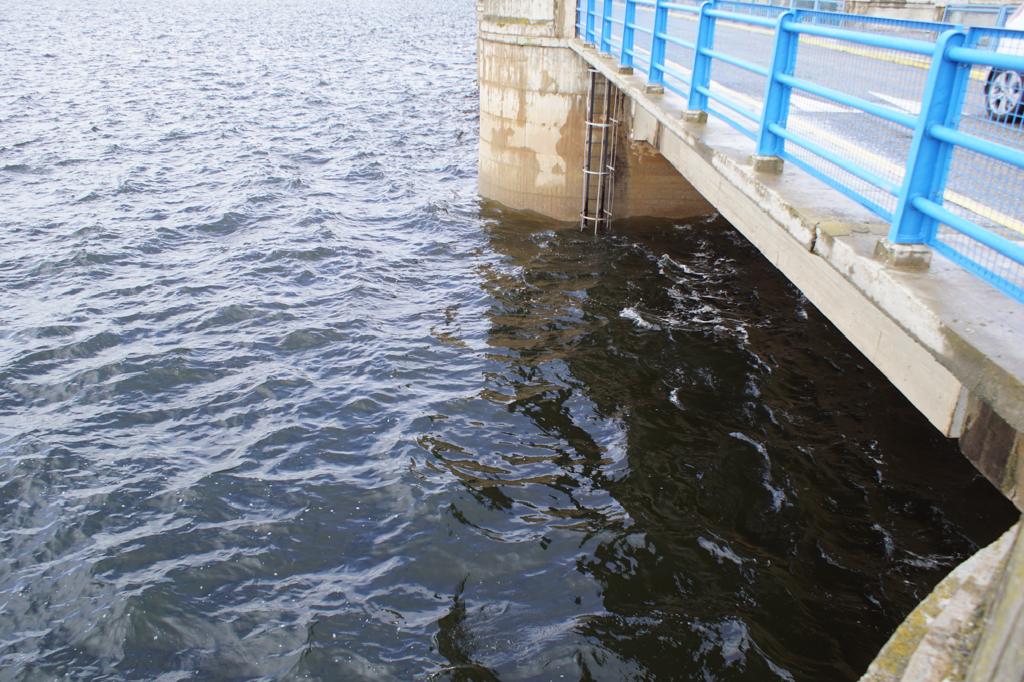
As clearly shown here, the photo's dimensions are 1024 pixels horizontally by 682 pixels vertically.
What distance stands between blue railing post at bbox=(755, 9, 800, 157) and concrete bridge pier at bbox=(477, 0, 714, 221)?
8.23m

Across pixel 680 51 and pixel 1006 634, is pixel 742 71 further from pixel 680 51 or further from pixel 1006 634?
pixel 1006 634

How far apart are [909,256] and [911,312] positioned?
0.49 meters

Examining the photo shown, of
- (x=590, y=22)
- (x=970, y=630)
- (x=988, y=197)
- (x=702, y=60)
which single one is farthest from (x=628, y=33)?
(x=970, y=630)

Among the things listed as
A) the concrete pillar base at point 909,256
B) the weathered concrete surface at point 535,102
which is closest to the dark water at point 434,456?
the weathered concrete surface at point 535,102

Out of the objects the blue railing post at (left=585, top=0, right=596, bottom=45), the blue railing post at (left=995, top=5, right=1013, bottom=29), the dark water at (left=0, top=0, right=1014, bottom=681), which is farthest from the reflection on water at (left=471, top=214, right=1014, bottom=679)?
the blue railing post at (left=995, top=5, right=1013, bottom=29)

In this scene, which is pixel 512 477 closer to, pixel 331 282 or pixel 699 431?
pixel 699 431

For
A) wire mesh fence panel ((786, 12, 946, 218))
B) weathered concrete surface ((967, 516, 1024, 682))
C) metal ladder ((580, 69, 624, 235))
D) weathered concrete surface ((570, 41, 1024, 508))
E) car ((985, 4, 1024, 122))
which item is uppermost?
car ((985, 4, 1024, 122))

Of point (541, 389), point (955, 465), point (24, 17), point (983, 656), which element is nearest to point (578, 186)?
point (541, 389)

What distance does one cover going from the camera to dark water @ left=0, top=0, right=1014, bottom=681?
667cm

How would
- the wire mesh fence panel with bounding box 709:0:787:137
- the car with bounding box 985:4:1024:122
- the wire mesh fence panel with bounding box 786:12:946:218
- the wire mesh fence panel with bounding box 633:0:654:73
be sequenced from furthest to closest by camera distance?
1. the wire mesh fence panel with bounding box 633:0:654:73
2. the wire mesh fence panel with bounding box 709:0:787:137
3. the car with bounding box 985:4:1024:122
4. the wire mesh fence panel with bounding box 786:12:946:218

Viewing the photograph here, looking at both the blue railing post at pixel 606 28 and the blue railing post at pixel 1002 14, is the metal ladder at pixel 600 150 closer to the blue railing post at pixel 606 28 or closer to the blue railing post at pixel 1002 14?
the blue railing post at pixel 606 28

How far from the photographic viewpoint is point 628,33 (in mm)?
11695

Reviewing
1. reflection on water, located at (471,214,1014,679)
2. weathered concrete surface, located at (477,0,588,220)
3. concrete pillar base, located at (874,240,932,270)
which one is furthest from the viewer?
weathered concrete surface, located at (477,0,588,220)

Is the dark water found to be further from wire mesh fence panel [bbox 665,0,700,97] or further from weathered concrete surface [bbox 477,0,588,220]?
wire mesh fence panel [bbox 665,0,700,97]
